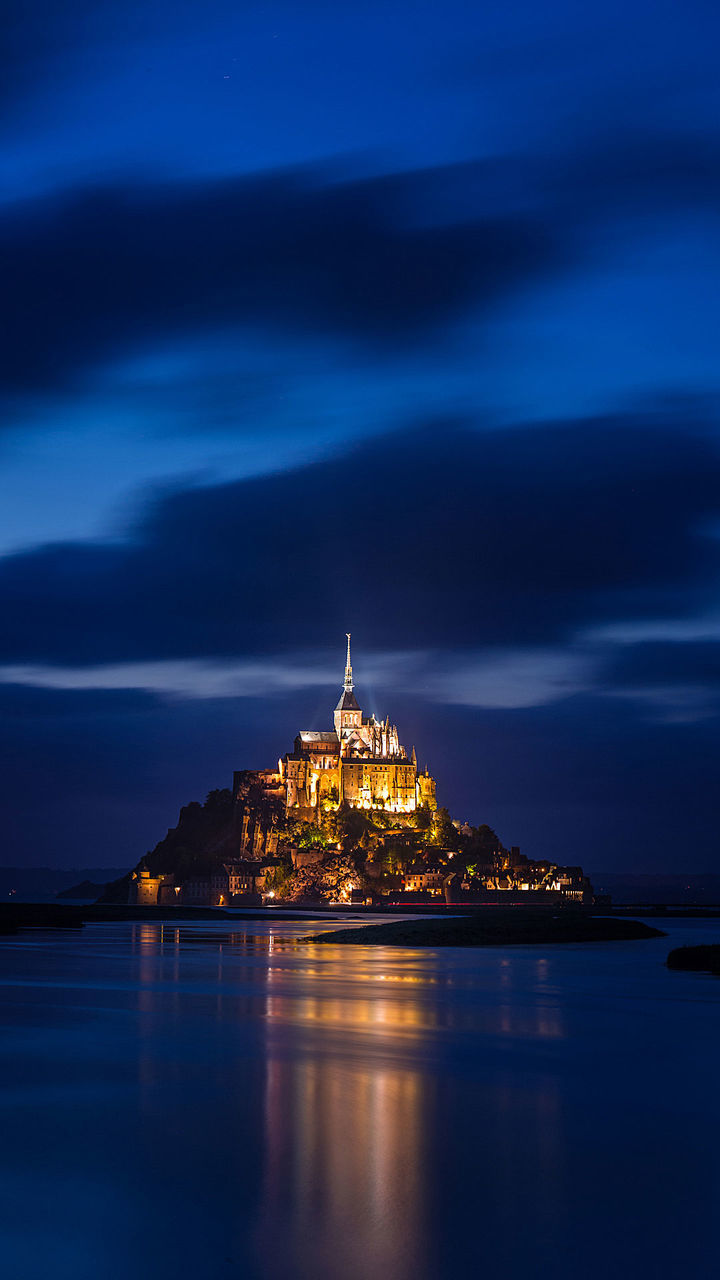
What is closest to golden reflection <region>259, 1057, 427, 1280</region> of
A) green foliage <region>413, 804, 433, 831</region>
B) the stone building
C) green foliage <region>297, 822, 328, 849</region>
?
green foliage <region>297, 822, 328, 849</region>

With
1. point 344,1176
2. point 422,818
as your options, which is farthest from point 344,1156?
point 422,818

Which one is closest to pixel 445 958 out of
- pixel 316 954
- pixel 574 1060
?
pixel 316 954

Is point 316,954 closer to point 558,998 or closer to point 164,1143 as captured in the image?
point 558,998

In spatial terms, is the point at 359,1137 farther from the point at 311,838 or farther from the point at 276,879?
the point at 311,838

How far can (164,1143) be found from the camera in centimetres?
1438

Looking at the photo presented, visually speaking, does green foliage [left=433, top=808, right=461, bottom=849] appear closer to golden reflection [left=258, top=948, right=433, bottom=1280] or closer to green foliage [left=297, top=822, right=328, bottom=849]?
green foliage [left=297, top=822, right=328, bottom=849]

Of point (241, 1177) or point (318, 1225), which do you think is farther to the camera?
point (241, 1177)

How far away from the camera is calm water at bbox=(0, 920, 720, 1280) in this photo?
10312 millimetres

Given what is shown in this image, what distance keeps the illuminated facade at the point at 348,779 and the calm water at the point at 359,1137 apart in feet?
483

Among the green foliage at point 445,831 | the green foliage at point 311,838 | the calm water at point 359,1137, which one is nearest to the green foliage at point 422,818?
the green foliage at point 445,831

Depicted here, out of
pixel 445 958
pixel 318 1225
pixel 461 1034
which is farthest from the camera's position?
pixel 445 958

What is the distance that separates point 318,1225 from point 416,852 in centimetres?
15926

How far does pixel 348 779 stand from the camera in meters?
181

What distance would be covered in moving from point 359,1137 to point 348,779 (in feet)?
548
